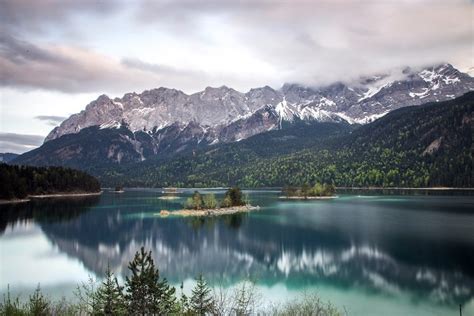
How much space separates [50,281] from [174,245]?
980 inches

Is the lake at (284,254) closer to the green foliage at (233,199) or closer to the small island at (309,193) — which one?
the green foliage at (233,199)

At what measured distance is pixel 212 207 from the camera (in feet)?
397

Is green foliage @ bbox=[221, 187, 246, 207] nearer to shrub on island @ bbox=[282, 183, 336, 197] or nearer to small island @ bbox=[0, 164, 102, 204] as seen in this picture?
shrub on island @ bbox=[282, 183, 336, 197]

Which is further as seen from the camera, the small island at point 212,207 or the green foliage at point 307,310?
the small island at point 212,207

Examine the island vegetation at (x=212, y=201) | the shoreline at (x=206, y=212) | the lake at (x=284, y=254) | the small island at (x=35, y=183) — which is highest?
the small island at (x=35, y=183)

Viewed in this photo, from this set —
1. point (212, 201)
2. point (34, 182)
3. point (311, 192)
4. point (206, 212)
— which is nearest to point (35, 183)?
point (34, 182)

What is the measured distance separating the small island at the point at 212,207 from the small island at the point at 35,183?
61793mm

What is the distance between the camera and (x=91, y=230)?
86250mm

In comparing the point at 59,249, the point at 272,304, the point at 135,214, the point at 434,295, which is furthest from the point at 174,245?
the point at 135,214

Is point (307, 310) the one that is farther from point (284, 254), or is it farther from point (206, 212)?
point (206, 212)

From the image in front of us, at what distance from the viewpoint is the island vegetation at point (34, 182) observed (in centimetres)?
14138

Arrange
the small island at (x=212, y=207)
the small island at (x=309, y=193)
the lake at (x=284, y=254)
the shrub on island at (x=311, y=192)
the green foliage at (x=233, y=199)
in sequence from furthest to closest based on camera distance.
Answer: the shrub on island at (x=311, y=192), the small island at (x=309, y=193), the green foliage at (x=233, y=199), the small island at (x=212, y=207), the lake at (x=284, y=254)

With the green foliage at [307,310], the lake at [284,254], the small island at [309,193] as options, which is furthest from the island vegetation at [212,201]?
the green foliage at [307,310]

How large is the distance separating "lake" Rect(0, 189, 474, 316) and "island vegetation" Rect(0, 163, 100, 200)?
138 ft
